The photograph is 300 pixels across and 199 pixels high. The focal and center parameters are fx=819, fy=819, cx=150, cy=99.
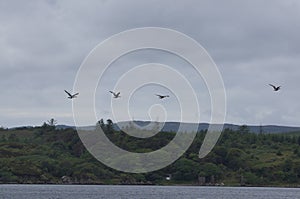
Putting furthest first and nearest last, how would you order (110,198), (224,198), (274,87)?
1. (224,198)
2. (110,198)
3. (274,87)

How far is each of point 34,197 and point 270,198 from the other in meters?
51.9

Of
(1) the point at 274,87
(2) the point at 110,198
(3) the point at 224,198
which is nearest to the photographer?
(1) the point at 274,87

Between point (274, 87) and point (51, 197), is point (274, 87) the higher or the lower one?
the higher one

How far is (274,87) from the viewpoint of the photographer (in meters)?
100

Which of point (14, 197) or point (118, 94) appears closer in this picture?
point (118, 94)

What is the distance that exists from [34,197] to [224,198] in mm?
39699

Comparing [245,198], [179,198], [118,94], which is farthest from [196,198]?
[118,94]

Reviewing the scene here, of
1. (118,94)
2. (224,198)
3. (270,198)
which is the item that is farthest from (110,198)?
(118,94)

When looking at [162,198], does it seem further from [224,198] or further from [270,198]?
[270,198]

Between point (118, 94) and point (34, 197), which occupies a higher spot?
point (118, 94)

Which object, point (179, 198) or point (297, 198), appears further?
point (297, 198)

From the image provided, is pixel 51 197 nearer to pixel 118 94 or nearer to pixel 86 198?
pixel 86 198

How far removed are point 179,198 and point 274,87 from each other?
66.2m

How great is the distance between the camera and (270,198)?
176125mm
